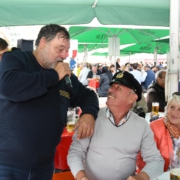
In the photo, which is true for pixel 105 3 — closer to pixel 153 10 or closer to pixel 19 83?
pixel 153 10

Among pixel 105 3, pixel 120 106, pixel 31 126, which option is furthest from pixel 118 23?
pixel 31 126

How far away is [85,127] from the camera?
1743 mm

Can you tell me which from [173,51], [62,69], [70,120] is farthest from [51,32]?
[70,120]

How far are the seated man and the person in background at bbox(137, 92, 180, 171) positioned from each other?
31 cm

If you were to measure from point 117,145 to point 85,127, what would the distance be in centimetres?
31

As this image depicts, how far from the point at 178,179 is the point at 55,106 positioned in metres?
0.94

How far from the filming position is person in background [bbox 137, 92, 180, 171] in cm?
236

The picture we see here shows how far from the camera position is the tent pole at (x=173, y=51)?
9.56ft

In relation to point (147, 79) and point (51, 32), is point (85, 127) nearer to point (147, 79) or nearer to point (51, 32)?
point (51, 32)

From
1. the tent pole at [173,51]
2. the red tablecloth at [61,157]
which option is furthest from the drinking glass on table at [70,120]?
the tent pole at [173,51]

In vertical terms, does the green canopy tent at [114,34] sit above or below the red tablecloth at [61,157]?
above

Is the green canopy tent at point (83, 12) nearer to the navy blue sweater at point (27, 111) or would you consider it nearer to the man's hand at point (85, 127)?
the navy blue sweater at point (27, 111)

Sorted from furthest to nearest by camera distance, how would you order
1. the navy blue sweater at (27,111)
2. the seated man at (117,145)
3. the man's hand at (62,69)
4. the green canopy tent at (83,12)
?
the green canopy tent at (83,12) → the seated man at (117,145) → the man's hand at (62,69) → the navy blue sweater at (27,111)

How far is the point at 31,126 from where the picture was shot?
5.31 feet
